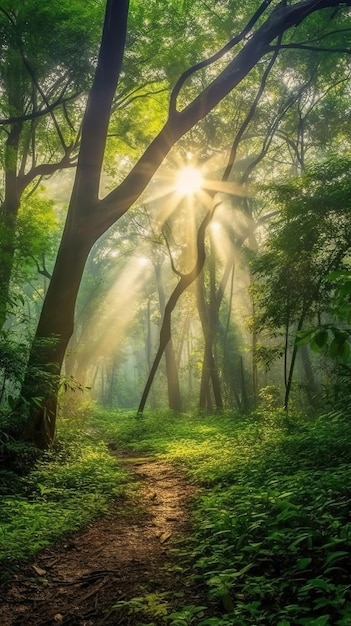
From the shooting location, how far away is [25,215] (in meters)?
11.8

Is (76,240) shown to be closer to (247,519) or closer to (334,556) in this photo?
(247,519)

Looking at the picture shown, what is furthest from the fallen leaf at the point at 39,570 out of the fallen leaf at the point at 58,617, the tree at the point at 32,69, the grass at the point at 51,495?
the tree at the point at 32,69

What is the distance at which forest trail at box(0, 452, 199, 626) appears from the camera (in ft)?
9.56

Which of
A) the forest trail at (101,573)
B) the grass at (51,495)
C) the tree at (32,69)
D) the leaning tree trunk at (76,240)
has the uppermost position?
the tree at (32,69)

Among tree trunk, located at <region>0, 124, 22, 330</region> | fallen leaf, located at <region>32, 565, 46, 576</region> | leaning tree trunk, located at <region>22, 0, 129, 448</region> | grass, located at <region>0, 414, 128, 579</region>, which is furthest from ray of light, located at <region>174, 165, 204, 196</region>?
fallen leaf, located at <region>32, 565, 46, 576</region>

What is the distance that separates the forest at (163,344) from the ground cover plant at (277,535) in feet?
0.07

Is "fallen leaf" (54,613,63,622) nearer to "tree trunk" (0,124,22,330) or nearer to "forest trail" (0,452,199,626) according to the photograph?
"forest trail" (0,452,199,626)

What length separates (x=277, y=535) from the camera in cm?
315

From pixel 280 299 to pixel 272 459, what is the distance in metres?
5.19

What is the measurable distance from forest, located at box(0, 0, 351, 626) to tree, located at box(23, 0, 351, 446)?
4 centimetres

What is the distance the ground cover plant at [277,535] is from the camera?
242cm

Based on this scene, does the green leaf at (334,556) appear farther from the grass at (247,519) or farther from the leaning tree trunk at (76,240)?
the leaning tree trunk at (76,240)

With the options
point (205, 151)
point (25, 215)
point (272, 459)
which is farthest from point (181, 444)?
point (205, 151)

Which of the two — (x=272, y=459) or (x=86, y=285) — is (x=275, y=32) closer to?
(x=272, y=459)
